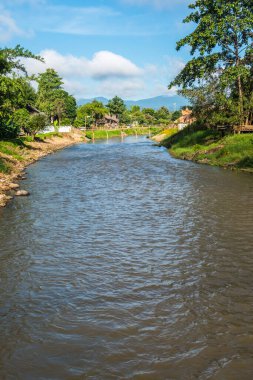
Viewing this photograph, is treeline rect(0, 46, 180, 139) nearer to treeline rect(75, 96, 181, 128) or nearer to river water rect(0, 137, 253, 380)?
treeline rect(75, 96, 181, 128)

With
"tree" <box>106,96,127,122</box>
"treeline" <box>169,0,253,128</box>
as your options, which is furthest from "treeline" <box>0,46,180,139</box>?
"treeline" <box>169,0,253,128</box>

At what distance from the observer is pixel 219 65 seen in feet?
140

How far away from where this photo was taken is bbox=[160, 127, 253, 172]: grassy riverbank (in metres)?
32.7

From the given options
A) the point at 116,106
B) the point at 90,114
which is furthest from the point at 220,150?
the point at 116,106

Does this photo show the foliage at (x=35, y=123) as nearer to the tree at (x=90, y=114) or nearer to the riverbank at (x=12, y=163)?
the riverbank at (x=12, y=163)

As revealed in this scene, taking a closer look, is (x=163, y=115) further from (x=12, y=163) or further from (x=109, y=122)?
(x=12, y=163)

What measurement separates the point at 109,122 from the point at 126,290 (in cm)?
14715

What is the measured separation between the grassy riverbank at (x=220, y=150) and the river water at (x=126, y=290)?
1379 centimetres

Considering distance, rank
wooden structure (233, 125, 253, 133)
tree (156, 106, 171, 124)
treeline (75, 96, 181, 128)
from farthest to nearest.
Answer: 1. tree (156, 106, 171, 124)
2. treeline (75, 96, 181, 128)
3. wooden structure (233, 125, 253, 133)

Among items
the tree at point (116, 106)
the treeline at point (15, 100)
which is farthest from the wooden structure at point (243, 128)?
the tree at point (116, 106)

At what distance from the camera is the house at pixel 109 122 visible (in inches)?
5723

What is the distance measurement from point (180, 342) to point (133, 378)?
1.31 meters

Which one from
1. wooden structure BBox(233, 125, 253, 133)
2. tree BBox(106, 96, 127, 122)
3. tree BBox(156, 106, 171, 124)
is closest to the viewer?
wooden structure BBox(233, 125, 253, 133)

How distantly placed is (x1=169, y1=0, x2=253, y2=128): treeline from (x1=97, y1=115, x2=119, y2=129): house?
101981 millimetres
